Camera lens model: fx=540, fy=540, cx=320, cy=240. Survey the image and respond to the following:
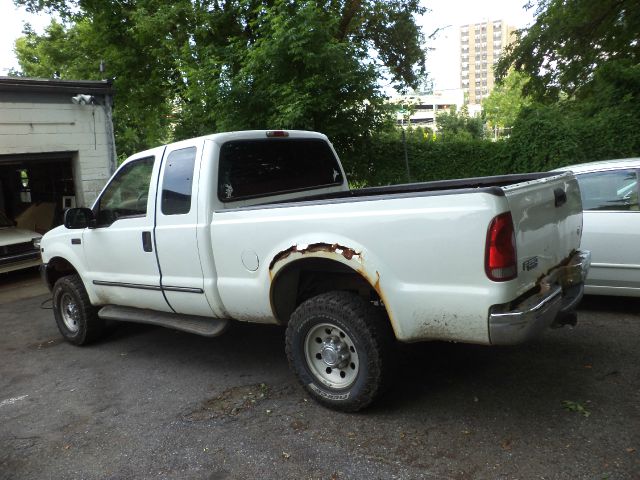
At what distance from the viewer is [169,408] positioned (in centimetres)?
399

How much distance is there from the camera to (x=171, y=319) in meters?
4.73

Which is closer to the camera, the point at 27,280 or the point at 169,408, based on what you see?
the point at 169,408

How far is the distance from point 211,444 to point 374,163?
34.4 ft

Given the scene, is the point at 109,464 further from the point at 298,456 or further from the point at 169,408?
the point at 298,456

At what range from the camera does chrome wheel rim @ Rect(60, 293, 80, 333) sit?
569 centimetres

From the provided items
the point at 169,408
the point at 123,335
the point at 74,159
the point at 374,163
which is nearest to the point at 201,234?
the point at 169,408

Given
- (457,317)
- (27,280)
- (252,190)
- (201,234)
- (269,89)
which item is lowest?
(27,280)

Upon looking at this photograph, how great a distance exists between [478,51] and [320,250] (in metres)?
184

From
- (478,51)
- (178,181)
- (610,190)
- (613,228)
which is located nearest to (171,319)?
(178,181)

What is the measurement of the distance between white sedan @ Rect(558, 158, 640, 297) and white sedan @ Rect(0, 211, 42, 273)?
28.7 ft

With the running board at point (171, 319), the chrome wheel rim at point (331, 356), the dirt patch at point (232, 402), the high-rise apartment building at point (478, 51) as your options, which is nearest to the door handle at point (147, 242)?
the running board at point (171, 319)

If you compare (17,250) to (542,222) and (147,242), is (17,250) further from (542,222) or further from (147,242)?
(542,222)

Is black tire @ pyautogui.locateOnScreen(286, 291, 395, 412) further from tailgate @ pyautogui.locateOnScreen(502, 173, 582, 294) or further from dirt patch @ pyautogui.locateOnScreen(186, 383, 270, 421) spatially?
tailgate @ pyautogui.locateOnScreen(502, 173, 582, 294)

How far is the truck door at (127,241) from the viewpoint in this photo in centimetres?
472
